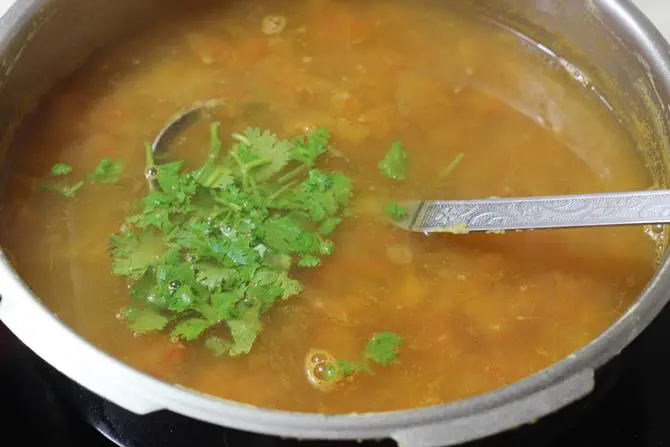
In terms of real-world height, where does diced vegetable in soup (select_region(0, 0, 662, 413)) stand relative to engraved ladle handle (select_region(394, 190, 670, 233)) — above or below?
below

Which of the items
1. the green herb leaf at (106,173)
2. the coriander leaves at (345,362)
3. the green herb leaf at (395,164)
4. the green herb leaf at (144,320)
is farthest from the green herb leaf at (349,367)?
the green herb leaf at (106,173)

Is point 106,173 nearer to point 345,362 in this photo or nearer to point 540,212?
point 345,362

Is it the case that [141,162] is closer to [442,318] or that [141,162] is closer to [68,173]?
[68,173]

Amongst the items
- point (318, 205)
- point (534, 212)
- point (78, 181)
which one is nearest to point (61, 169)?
point (78, 181)

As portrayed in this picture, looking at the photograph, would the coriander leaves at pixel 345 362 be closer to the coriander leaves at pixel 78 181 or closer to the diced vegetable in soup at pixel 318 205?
the diced vegetable in soup at pixel 318 205

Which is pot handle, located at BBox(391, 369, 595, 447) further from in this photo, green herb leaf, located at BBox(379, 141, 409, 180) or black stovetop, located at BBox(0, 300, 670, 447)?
green herb leaf, located at BBox(379, 141, 409, 180)

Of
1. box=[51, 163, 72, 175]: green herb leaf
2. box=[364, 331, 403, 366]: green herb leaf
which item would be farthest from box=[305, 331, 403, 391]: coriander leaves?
box=[51, 163, 72, 175]: green herb leaf
